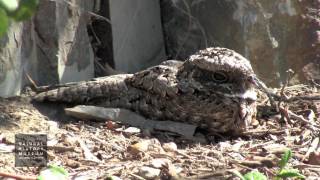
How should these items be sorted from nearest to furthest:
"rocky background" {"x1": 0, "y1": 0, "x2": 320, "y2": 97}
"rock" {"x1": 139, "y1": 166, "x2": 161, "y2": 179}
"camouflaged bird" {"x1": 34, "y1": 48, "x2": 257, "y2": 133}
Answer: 1. "rock" {"x1": 139, "y1": 166, "x2": 161, "y2": 179}
2. "camouflaged bird" {"x1": 34, "y1": 48, "x2": 257, "y2": 133}
3. "rocky background" {"x1": 0, "y1": 0, "x2": 320, "y2": 97}

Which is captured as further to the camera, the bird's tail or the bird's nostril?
the bird's tail

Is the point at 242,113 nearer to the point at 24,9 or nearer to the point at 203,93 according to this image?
the point at 203,93

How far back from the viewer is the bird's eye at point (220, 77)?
2510mm

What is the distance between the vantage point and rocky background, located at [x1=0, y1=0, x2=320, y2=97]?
305cm

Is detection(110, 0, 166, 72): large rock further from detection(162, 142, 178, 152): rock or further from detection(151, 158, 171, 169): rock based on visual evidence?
detection(151, 158, 171, 169): rock

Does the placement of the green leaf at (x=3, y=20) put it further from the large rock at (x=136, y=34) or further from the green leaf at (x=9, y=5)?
the large rock at (x=136, y=34)

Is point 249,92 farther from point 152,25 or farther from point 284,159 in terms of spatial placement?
point 152,25

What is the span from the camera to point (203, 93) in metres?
2.48

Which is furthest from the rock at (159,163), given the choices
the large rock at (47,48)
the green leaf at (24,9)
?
the green leaf at (24,9)

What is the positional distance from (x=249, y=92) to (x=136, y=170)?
0.75 metres

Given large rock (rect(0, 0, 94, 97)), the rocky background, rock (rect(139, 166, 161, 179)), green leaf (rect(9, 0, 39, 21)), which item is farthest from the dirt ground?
green leaf (rect(9, 0, 39, 21))

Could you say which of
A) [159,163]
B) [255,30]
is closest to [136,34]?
Answer: [255,30]

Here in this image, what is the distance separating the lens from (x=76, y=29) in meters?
2.90

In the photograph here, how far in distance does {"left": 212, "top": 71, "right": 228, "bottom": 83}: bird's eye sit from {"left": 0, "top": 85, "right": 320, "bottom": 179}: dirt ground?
8.9 inches
